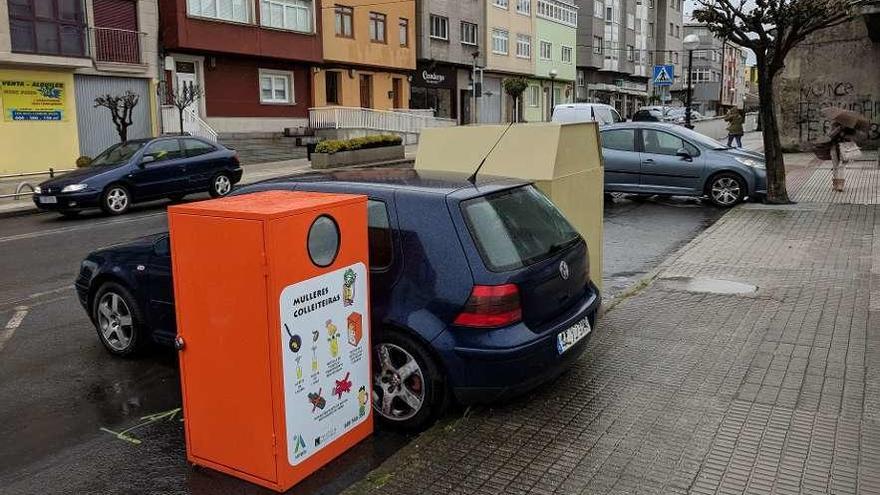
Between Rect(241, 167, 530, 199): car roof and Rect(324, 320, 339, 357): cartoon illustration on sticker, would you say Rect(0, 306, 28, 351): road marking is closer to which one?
Rect(241, 167, 530, 199): car roof

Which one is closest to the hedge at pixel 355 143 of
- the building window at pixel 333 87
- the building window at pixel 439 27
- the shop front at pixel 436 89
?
the building window at pixel 333 87

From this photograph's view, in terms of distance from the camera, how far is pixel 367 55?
37.7m

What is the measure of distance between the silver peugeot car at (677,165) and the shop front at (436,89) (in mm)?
30745

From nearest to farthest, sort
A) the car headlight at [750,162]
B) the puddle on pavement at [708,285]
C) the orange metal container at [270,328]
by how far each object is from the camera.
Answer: the orange metal container at [270,328] < the puddle on pavement at [708,285] < the car headlight at [750,162]

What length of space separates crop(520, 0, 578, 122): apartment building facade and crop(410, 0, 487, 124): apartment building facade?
8.56 meters

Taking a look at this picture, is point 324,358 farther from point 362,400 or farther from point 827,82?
point 827,82

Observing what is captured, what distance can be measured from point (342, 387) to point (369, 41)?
3551cm

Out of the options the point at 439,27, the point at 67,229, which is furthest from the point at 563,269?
the point at 439,27

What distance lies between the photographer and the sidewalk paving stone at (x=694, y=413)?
3883mm

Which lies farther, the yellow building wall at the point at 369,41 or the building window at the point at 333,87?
the building window at the point at 333,87

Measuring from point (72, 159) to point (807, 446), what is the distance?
979 inches

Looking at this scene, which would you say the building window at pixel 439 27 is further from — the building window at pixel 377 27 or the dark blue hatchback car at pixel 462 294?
the dark blue hatchback car at pixel 462 294

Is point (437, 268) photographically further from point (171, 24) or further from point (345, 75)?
point (345, 75)

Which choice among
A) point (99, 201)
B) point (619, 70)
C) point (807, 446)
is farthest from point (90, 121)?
point (619, 70)
